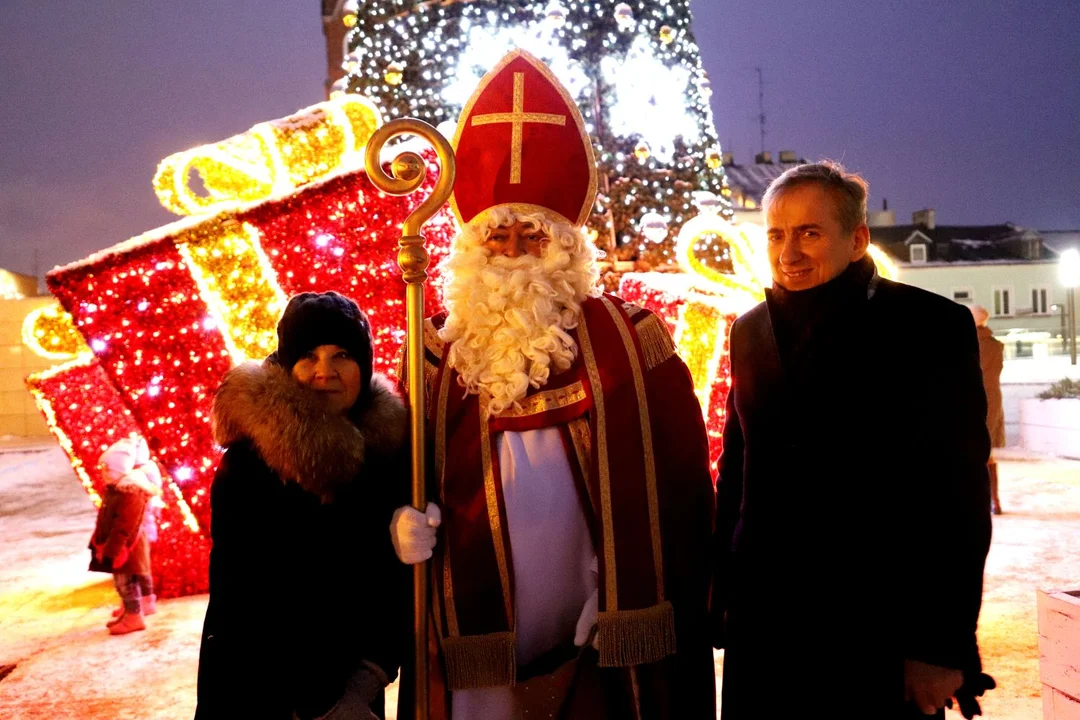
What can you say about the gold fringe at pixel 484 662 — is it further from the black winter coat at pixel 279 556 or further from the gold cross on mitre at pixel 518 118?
the gold cross on mitre at pixel 518 118

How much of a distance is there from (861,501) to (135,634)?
438cm

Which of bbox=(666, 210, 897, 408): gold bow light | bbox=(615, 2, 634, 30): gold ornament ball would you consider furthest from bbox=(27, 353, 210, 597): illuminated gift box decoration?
bbox=(615, 2, 634, 30): gold ornament ball

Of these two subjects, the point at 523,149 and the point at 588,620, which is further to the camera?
the point at 523,149

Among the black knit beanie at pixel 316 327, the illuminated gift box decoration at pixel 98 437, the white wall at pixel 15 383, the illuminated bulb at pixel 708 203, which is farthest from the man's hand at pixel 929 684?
the white wall at pixel 15 383

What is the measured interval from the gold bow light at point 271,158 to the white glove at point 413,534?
3.35 metres

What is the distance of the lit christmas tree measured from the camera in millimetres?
6945

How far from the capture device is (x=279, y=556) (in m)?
2.07

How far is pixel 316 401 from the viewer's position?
2135mm

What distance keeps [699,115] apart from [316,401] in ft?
20.6

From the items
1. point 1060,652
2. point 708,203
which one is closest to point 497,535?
point 1060,652

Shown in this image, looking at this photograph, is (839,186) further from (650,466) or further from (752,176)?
(752,176)

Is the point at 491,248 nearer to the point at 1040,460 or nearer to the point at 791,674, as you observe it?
the point at 791,674

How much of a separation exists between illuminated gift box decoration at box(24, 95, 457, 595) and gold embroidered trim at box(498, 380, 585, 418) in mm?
2761

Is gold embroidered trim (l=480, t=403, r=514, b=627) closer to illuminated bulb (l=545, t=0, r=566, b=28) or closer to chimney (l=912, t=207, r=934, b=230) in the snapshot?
illuminated bulb (l=545, t=0, r=566, b=28)
